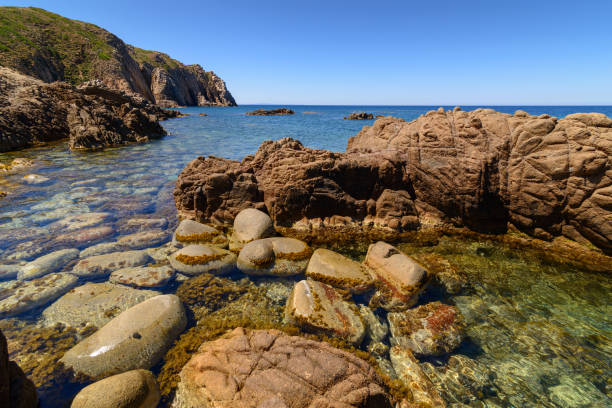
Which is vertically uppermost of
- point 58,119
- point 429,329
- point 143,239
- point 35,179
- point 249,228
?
point 58,119

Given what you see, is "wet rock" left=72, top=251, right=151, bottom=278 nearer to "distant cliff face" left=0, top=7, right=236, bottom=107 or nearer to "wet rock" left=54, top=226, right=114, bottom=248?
"wet rock" left=54, top=226, right=114, bottom=248

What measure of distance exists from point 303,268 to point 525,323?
5.34 meters

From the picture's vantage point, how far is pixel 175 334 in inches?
201

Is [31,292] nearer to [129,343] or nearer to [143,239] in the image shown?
[143,239]

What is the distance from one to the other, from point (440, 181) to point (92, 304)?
1081 centimetres

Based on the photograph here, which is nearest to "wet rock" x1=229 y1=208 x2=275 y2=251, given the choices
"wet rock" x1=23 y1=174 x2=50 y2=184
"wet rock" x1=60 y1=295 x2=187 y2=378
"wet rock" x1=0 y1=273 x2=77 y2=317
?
"wet rock" x1=60 y1=295 x2=187 y2=378

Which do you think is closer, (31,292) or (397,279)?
(31,292)

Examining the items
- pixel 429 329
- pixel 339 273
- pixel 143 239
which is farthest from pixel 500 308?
pixel 143 239

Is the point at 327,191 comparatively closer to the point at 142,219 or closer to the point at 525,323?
the point at 525,323

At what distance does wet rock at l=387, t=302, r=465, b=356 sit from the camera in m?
5.41

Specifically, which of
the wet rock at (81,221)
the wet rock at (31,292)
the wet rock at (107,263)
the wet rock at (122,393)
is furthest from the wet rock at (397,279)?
the wet rock at (81,221)

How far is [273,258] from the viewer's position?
299 inches

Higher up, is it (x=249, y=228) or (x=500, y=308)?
(x=249, y=228)

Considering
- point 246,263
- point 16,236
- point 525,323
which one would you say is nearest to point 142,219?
point 16,236
